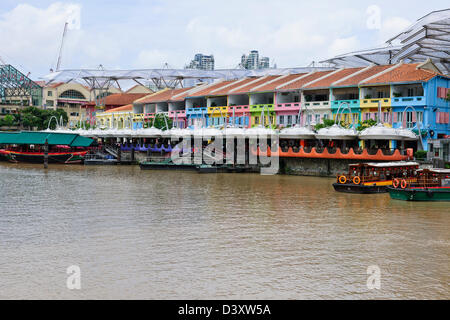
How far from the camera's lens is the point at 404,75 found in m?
48.3

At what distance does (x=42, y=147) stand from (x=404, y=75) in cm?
3945

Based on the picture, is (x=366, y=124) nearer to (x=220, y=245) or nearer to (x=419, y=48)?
(x=419, y=48)

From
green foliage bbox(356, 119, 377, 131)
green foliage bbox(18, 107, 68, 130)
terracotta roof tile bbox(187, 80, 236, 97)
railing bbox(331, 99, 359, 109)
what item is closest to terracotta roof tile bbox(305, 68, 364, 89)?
→ railing bbox(331, 99, 359, 109)

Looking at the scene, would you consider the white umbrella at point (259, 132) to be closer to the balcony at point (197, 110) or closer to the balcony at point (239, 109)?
the balcony at point (239, 109)

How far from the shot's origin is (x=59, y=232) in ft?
66.2

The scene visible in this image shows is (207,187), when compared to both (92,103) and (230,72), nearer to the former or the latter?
(230,72)

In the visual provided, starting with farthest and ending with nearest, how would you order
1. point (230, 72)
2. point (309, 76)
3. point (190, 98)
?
point (230, 72), point (190, 98), point (309, 76)

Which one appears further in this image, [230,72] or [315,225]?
[230,72]

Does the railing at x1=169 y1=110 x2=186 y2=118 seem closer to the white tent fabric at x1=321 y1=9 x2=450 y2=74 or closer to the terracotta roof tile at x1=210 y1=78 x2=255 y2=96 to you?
the terracotta roof tile at x1=210 y1=78 x2=255 y2=96

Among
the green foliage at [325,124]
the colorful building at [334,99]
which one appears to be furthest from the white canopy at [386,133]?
the green foliage at [325,124]

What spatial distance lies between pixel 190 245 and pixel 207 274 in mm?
3294

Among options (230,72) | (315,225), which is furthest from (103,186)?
(230,72)

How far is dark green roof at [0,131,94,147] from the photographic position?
6175 centimetres

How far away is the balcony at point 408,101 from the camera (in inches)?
1789
